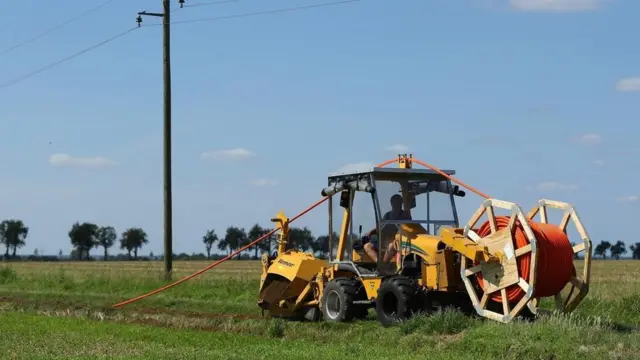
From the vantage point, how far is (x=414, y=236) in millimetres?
17531

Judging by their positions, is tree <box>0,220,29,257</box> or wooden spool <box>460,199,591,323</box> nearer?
wooden spool <box>460,199,591,323</box>

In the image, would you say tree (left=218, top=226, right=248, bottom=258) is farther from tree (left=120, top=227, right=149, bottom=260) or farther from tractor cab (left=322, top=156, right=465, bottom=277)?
tractor cab (left=322, top=156, right=465, bottom=277)

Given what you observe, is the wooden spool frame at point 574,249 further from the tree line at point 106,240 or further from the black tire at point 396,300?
the tree line at point 106,240

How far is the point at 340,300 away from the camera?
17922mm

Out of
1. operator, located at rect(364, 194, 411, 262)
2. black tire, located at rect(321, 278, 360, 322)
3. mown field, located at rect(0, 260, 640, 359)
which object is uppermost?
operator, located at rect(364, 194, 411, 262)

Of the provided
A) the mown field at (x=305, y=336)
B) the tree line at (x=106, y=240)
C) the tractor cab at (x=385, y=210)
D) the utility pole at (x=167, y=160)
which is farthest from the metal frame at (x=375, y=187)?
the tree line at (x=106, y=240)

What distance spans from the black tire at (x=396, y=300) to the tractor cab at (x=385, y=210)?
0.68m

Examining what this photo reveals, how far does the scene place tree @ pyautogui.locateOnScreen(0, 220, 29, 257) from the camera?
144875 mm

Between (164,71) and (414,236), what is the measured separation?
1630 centimetres

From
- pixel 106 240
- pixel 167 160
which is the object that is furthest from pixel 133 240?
pixel 167 160

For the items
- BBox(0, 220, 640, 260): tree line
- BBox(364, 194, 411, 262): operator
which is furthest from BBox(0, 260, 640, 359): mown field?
BBox(0, 220, 640, 260): tree line

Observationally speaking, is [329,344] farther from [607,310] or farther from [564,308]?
[607,310]

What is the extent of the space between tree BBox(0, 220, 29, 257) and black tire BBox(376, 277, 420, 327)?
134927 millimetres

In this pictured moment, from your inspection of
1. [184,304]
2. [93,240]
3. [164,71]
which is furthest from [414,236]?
[93,240]
